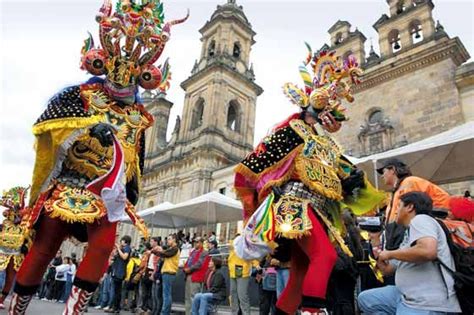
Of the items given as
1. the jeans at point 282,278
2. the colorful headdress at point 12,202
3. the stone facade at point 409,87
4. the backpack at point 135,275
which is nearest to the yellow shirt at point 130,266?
the backpack at point 135,275

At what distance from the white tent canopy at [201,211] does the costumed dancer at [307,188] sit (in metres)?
10.2

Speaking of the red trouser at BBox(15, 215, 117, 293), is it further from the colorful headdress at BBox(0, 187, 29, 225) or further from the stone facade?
the stone facade

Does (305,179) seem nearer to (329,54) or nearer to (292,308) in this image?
(292,308)

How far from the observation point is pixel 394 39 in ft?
74.2

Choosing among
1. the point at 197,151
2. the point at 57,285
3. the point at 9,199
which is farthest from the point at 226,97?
the point at 9,199

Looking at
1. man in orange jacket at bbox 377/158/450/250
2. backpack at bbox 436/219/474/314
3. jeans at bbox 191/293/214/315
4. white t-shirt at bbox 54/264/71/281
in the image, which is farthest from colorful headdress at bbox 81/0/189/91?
white t-shirt at bbox 54/264/71/281

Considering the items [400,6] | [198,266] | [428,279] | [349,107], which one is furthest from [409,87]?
[428,279]

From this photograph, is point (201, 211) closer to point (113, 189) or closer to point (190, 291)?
point (190, 291)

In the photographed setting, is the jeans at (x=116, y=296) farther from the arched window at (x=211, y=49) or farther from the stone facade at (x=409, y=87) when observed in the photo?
the arched window at (x=211, y=49)

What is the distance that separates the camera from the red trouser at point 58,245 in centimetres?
286

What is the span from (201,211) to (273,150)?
460 inches

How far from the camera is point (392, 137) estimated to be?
755 inches

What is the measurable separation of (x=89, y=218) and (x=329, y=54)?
289 cm

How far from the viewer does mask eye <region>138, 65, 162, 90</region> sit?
→ 3.78 m
